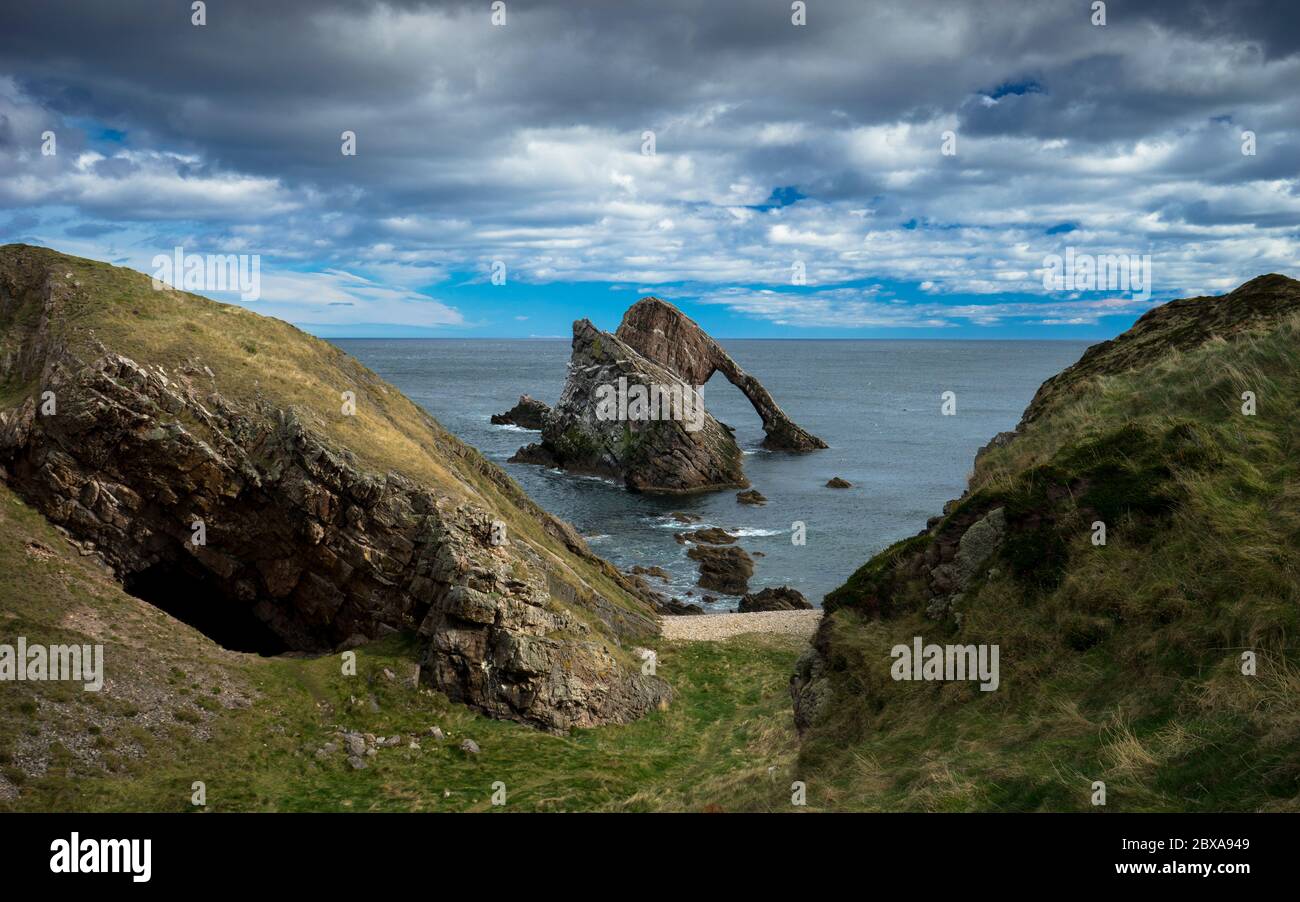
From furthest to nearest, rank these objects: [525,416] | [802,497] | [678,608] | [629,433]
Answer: [525,416] < [629,433] < [802,497] < [678,608]

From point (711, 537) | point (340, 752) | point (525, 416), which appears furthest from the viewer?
point (525, 416)

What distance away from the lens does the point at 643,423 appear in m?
93.8

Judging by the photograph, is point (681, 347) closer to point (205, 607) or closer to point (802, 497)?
point (802, 497)

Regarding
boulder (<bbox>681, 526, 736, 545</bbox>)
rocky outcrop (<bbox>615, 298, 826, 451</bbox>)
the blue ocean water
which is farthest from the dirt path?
rocky outcrop (<bbox>615, 298, 826, 451</bbox>)

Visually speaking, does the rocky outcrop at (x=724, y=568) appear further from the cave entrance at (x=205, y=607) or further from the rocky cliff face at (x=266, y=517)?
the cave entrance at (x=205, y=607)

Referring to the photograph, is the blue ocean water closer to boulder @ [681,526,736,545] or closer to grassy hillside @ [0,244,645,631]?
boulder @ [681,526,736,545]

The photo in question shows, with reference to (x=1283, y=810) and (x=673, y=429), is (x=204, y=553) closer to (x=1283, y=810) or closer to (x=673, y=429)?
(x=1283, y=810)

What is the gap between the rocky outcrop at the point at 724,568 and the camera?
5866cm

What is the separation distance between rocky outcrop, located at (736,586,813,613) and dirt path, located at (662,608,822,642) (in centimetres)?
358

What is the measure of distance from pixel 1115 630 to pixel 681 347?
92773 millimetres

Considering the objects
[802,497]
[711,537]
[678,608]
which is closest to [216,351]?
[678,608]

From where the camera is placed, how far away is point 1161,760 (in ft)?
39.5

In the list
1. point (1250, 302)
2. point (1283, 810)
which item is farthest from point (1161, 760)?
point (1250, 302)

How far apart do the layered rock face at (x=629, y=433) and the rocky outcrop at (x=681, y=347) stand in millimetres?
4085
